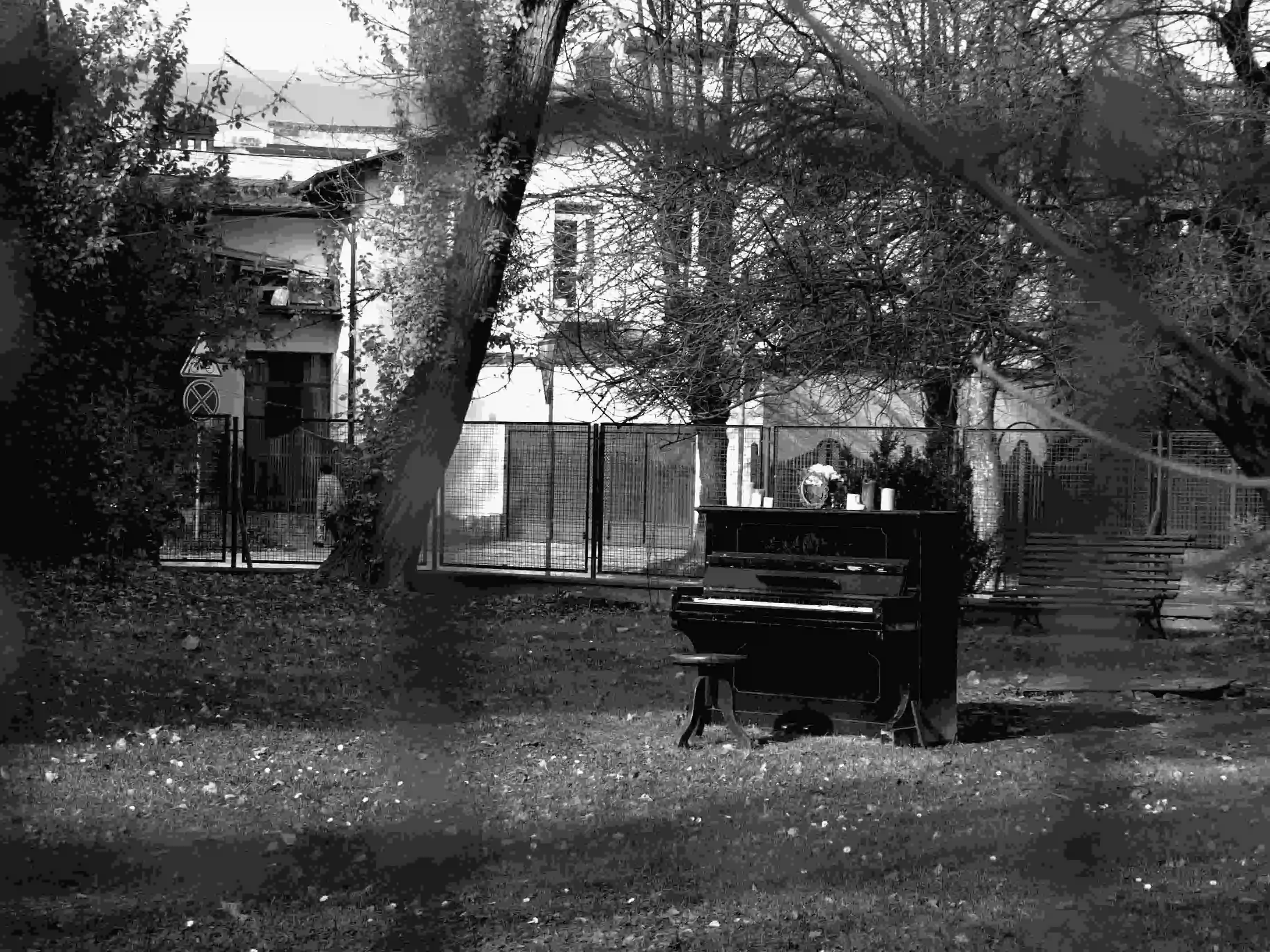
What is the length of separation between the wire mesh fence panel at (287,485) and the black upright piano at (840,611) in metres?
8.60

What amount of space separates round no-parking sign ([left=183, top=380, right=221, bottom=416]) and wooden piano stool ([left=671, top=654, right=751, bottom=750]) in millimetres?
7371

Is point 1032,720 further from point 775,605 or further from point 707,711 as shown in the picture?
point 707,711

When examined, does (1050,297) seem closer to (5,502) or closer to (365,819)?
(365,819)

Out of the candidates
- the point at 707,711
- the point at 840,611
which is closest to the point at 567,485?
the point at 707,711

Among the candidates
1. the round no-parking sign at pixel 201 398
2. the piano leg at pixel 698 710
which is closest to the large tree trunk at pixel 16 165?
the piano leg at pixel 698 710

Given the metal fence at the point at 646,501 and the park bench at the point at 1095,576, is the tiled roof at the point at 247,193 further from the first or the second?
the park bench at the point at 1095,576

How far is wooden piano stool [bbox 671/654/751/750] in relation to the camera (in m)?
6.12

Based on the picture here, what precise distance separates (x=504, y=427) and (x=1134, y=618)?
9.61 m

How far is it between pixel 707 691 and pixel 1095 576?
14.5 feet

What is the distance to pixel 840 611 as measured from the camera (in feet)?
20.0

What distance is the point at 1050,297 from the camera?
4.69 ft

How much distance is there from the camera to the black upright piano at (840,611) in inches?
244

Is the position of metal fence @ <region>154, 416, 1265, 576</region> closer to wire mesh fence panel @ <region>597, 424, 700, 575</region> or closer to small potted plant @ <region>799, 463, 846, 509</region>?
wire mesh fence panel @ <region>597, 424, 700, 575</region>

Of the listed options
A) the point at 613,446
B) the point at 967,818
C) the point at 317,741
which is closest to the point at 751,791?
the point at 967,818
